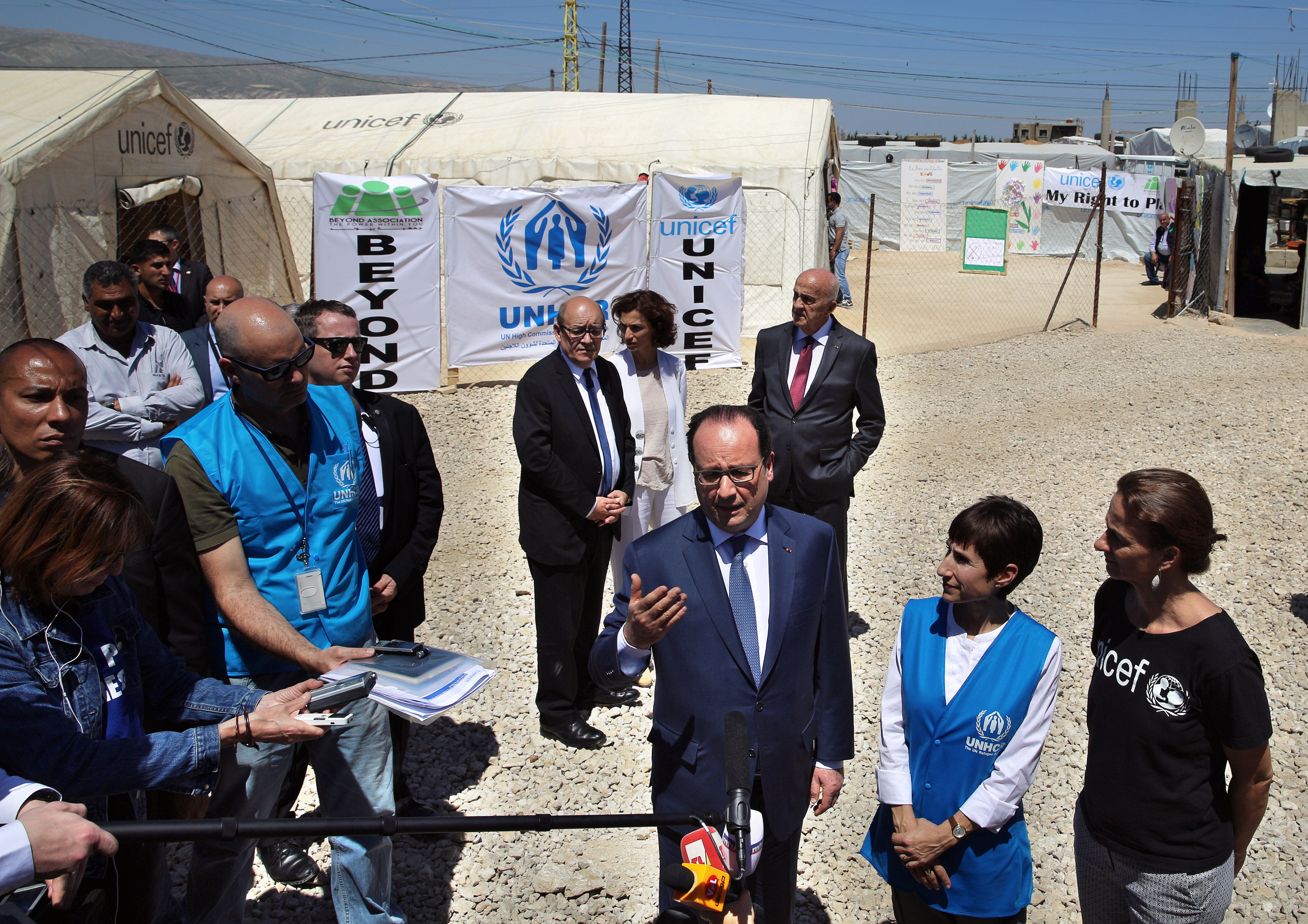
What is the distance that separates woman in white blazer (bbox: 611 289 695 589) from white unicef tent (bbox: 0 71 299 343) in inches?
280

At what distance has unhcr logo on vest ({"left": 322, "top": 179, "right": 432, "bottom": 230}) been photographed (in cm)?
1027

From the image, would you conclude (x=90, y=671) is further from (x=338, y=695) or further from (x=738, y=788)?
(x=738, y=788)

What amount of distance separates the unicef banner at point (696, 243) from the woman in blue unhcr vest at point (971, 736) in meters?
9.27

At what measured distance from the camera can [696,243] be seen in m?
11.8

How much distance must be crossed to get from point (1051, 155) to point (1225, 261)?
50.3 feet

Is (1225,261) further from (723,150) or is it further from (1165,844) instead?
(1165,844)

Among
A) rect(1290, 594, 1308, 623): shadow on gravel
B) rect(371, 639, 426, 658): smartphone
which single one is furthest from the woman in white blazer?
rect(1290, 594, 1308, 623): shadow on gravel

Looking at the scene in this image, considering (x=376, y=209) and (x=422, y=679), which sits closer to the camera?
(x=422, y=679)

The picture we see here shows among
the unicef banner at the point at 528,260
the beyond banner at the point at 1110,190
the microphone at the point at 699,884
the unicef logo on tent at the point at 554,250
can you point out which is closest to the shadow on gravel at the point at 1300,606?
the microphone at the point at 699,884

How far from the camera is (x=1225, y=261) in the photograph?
16.5 metres

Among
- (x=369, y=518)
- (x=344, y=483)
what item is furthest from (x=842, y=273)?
(x=344, y=483)

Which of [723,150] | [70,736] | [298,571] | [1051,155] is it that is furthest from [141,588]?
[1051,155]

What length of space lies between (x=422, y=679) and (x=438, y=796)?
1788 millimetres

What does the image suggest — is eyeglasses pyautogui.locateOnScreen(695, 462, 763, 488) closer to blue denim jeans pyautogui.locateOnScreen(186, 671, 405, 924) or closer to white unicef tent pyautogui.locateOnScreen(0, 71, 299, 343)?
blue denim jeans pyautogui.locateOnScreen(186, 671, 405, 924)
